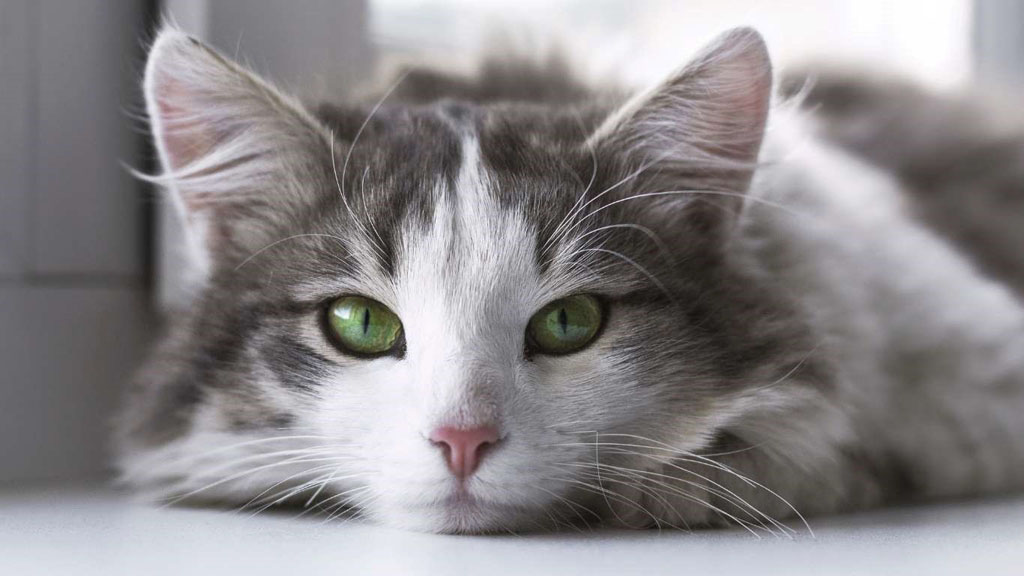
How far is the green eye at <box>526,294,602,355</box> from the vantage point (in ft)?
4.19

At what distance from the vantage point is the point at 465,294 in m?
1.22

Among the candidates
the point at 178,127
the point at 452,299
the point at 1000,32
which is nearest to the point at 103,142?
the point at 178,127

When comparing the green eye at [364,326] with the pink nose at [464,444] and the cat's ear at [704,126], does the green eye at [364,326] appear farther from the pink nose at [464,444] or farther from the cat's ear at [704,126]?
the cat's ear at [704,126]

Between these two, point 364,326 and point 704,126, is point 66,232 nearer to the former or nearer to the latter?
point 364,326

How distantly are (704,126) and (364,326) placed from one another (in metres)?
0.51

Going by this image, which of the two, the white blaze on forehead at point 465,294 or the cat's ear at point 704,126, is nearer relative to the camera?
the white blaze on forehead at point 465,294

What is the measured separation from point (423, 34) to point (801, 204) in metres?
1.10

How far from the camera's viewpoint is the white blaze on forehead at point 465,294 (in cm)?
118

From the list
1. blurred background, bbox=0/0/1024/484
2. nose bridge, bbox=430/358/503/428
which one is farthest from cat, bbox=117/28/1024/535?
blurred background, bbox=0/0/1024/484

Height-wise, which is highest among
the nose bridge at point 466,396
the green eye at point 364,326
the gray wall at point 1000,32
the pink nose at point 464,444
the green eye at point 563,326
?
the gray wall at point 1000,32

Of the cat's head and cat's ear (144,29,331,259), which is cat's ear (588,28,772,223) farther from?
cat's ear (144,29,331,259)

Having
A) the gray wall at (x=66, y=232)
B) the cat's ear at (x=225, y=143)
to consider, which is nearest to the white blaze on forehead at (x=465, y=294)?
the cat's ear at (x=225, y=143)

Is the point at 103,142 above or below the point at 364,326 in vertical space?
above

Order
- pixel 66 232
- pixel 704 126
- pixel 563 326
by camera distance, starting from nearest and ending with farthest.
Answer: pixel 563 326 → pixel 704 126 → pixel 66 232
